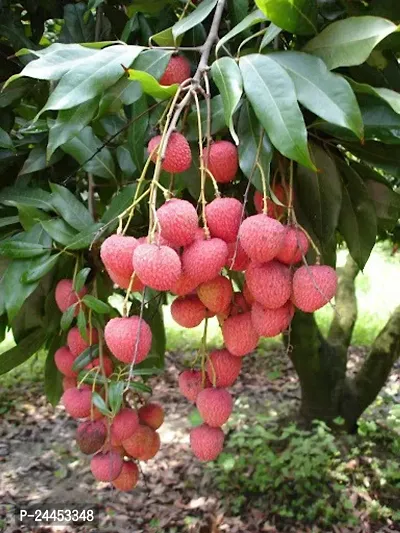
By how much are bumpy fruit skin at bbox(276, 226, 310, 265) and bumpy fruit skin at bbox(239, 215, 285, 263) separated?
1.5 inches

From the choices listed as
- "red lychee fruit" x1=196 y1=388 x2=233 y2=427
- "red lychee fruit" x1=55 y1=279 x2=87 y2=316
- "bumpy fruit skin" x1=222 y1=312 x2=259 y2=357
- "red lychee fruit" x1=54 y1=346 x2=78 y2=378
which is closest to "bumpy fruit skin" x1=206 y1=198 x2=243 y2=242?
"bumpy fruit skin" x1=222 y1=312 x2=259 y2=357

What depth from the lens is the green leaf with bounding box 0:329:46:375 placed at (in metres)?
1.04

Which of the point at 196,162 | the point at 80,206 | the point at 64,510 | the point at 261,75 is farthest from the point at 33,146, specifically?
the point at 64,510

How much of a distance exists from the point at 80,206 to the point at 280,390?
2483 mm

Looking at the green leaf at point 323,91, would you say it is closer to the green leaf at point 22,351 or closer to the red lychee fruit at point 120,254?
the red lychee fruit at point 120,254

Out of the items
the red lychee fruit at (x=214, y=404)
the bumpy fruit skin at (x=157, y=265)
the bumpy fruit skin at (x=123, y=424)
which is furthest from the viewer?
the bumpy fruit skin at (x=123, y=424)

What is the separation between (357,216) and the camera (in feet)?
2.64

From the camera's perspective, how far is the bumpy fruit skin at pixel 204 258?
1.81ft

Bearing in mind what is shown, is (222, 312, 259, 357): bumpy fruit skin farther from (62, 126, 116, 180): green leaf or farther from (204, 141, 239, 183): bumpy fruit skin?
(62, 126, 116, 180): green leaf

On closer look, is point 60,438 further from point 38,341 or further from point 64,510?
point 38,341

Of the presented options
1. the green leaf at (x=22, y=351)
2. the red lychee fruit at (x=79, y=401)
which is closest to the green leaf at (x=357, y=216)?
the red lychee fruit at (x=79, y=401)

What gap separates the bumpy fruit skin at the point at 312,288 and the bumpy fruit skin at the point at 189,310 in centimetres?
11

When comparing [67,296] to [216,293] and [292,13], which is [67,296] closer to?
[216,293]

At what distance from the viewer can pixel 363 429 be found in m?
2.56
